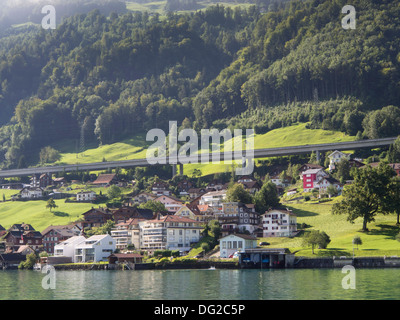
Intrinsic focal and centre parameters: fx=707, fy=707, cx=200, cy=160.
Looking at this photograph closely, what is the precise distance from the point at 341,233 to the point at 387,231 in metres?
6.82

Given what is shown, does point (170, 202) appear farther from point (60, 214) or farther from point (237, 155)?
point (237, 155)

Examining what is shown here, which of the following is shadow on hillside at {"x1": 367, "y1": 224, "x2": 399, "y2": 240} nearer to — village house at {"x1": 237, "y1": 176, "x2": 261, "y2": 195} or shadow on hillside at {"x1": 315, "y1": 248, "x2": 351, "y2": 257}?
shadow on hillside at {"x1": 315, "y1": 248, "x2": 351, "y2": 257}

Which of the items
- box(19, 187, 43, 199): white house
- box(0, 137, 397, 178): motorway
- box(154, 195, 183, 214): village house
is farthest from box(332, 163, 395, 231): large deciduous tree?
box(19, 187, 43, 199): white house

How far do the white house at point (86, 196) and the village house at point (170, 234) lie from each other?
4316 cm

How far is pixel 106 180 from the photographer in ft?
580

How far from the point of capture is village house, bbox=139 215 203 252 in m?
116

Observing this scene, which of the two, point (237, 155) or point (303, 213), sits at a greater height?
point (237, 155)

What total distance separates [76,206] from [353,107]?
79604 millimetres

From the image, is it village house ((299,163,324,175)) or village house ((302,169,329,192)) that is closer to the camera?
village house ((302,169,329,192))

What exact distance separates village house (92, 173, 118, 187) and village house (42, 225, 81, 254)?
42.4 m

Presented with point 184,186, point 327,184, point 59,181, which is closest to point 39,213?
point 184,186

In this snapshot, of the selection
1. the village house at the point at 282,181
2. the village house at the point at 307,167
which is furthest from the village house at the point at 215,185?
the village house at the point at 307,167

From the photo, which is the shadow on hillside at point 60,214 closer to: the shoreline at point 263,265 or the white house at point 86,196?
the white house at point 86,196

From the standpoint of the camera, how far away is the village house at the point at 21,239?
13112 centimetres
